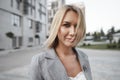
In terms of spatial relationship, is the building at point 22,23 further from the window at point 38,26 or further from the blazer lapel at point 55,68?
the blazer lapel at point 55,68

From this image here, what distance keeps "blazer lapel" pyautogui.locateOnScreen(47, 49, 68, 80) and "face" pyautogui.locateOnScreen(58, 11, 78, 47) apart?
0.27ft

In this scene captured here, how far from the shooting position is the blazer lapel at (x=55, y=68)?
1.06 meters

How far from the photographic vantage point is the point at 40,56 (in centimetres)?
107

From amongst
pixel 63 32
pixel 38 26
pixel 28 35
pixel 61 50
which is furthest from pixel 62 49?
pixel 38 26

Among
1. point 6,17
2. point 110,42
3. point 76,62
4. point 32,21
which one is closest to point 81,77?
point 76,62

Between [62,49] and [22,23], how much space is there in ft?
78.6

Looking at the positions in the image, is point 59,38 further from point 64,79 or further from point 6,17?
point 6,17

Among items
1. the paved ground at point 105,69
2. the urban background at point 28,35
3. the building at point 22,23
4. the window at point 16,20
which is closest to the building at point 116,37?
the urban background at point 28,35

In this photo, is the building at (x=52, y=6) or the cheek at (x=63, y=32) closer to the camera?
the cheek at (x=63, y=32)

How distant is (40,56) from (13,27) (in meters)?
21.2

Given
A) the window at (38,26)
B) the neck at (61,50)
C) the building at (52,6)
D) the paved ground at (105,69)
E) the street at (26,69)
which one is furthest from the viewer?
the building at (52,6)

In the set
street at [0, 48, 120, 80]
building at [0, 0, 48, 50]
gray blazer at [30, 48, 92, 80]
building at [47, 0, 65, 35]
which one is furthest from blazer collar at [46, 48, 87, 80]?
building at [47, 0, 65, 35]

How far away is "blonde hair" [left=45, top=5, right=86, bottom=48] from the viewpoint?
107 cm

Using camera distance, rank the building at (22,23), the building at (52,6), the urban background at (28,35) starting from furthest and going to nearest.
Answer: the building at (52,6) → the building at (22,23) → the urban background at (28,35)
